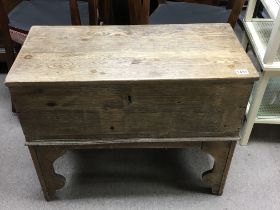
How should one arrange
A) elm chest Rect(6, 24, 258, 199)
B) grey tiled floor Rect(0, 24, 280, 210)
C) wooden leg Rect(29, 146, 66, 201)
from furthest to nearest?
1. grey tiled floor Rect(0, 24, 280, 210)
2. wooden leg Rect(29, 146, 66, 201)
3. elm chest Rect(6, 24, 258, 199)

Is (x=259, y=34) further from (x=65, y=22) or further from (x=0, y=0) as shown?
(x=0, y=0)

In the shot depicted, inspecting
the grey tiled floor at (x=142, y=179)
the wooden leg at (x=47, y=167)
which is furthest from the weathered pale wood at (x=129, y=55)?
the grey tiled floor at (x=142, y=179)

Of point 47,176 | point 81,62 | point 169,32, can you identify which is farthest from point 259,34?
point 47,176

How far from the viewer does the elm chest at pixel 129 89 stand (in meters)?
0.88

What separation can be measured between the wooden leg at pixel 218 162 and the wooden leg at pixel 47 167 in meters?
0.50

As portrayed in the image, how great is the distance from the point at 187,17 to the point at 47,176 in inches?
37.6

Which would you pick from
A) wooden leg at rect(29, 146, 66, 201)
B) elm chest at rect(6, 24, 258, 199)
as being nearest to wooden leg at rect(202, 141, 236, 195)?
elm chest at rect(6, 24, 258, 199)

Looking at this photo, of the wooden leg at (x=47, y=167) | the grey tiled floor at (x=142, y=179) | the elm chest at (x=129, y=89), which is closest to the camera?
the elm chest at (x=129, y=89)

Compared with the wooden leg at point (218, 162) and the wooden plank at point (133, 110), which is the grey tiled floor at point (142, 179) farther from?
the wooden plank at point (133, 110)

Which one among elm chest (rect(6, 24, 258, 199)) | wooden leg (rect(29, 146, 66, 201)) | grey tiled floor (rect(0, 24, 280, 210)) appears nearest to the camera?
elm chest (rect(6, 24, 258, 199))

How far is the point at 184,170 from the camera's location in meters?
1.30

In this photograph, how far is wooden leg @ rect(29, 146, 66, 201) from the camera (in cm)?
102

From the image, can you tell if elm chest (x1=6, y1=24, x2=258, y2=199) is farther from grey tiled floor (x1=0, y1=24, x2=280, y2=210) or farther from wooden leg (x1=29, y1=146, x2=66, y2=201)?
grey tiled floor (x1=0, y1=24, x2=280, y2=210)

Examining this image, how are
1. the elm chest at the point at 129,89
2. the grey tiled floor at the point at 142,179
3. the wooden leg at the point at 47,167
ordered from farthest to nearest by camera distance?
the grey tiled floor at the point at 142,179 < the wooden leg at the point at 47,167 < the elm chest at the point at 129,89
